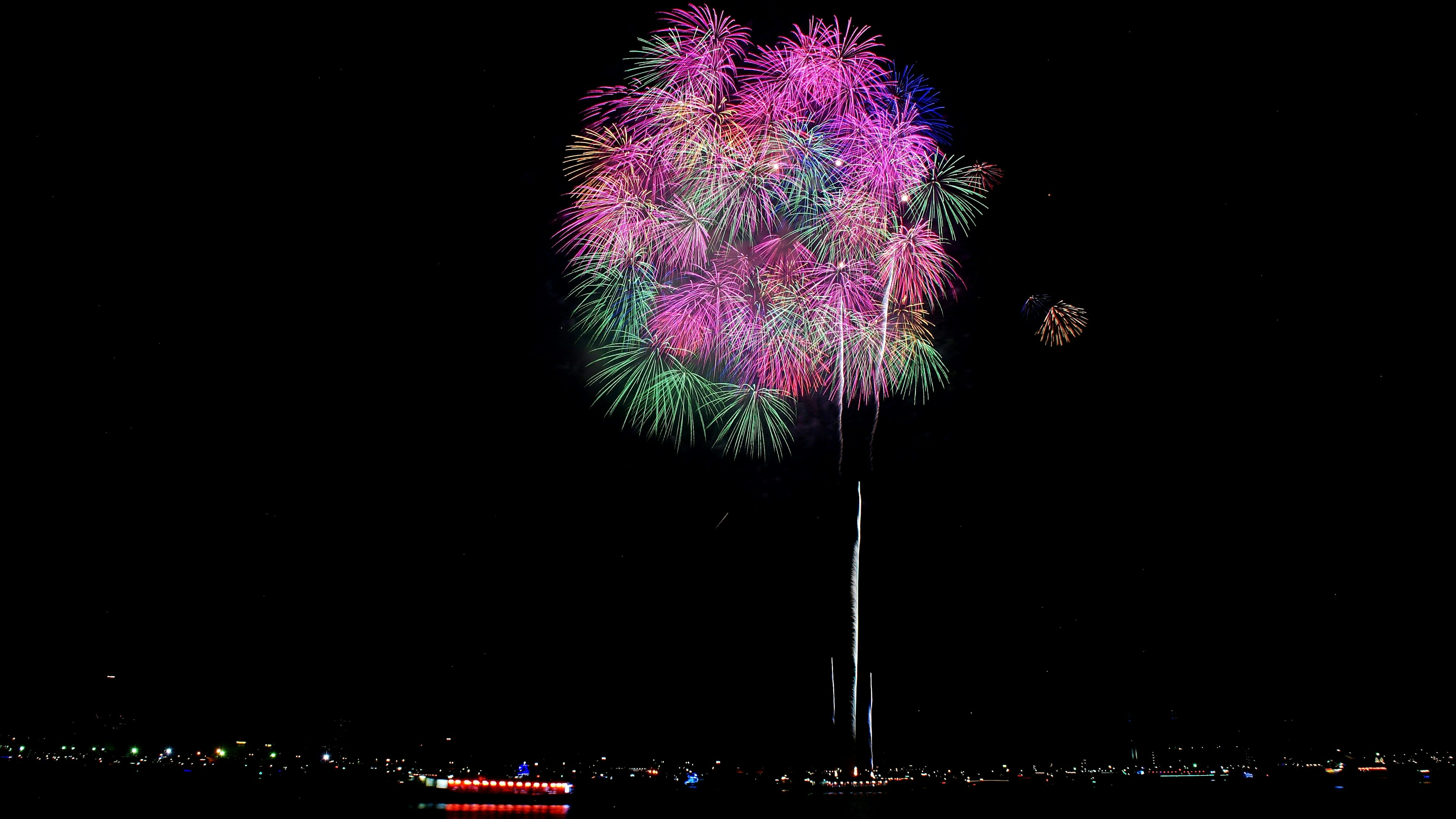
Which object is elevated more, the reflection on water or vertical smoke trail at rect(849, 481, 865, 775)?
vertical smoke trail at rect(849, 481, 865, 775)

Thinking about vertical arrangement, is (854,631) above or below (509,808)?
above

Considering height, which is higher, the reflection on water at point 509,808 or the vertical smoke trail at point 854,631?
the vertical smoke trail at point 854,631

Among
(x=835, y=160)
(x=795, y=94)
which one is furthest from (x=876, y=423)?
(x=795, y=94)
